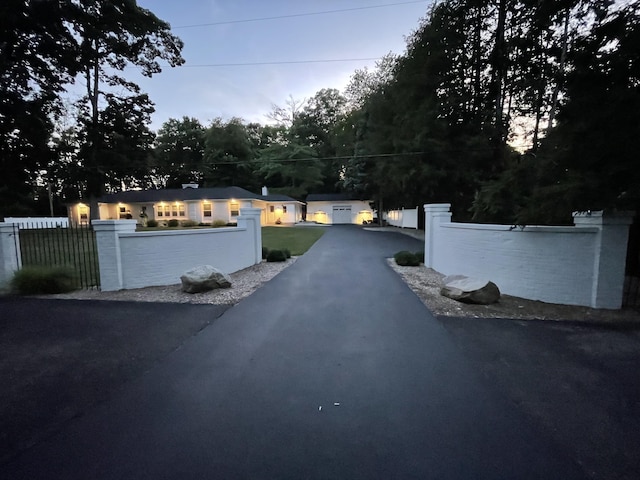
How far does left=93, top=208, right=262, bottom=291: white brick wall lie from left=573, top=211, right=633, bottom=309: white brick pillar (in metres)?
8.16

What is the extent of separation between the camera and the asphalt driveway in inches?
78.4

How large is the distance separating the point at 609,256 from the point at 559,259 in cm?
68

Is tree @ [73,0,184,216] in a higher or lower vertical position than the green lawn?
higher

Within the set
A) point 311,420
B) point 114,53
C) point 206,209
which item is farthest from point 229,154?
point 311,420

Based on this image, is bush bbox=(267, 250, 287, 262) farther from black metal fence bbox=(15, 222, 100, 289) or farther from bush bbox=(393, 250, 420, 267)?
black metal fence bbox=(15, 222, 100, 289)

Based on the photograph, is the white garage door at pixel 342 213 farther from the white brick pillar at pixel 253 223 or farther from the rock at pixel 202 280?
the rock at pixel 202 280

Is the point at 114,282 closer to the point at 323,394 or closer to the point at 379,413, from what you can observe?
the point at 323,394

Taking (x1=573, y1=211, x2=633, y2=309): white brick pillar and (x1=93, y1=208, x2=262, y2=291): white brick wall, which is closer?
(x1=573, y1=211, x2=633, y2=309): white brick pillar

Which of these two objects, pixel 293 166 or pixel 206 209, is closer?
pixel 206 209

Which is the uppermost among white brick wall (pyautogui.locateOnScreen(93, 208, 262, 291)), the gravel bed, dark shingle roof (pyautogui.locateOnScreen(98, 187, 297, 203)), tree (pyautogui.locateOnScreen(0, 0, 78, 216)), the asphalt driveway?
tree (pyautogui.locateOnScreen(0, 0, 78, 216))

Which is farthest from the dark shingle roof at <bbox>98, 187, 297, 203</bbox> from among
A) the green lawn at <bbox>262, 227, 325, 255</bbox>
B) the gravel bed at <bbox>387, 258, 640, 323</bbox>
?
the gravel bed at <bbox>387, 258, 640, 323</bbox>

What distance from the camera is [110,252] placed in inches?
264

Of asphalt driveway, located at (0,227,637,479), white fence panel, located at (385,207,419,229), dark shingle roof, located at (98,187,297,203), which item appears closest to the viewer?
asphalt driveway, located at (0,227,637,479)

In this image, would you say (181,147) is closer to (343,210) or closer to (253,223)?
(343,210)
